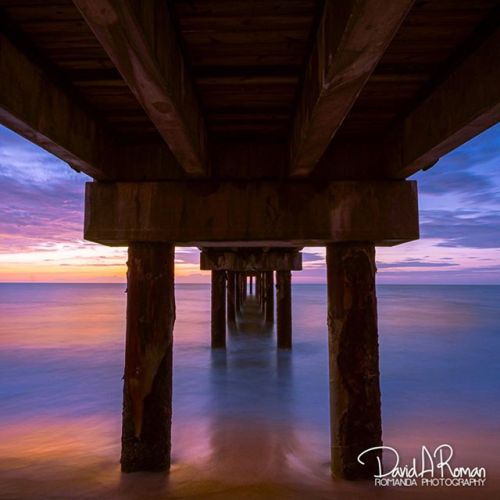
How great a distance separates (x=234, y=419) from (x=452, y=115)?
625 cm

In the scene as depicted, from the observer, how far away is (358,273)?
3932 mm

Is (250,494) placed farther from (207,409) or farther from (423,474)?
(207,409)

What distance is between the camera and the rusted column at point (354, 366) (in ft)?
12.6

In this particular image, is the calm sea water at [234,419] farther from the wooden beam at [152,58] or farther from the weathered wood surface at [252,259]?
the wooden beam at [152,58]

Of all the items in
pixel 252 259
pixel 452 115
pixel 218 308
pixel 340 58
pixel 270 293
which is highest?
pixel 452 115

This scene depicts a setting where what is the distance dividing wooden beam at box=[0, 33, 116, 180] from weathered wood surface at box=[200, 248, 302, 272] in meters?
7.60

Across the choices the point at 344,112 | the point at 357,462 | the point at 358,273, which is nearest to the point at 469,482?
the point at 357,462

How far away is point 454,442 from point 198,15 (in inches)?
289

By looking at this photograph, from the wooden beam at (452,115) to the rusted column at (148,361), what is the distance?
7.98 feet

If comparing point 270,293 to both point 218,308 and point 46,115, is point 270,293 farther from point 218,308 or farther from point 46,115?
point 46,115

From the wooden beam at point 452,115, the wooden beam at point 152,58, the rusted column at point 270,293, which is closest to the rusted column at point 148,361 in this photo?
the wooden beam at point 152,58

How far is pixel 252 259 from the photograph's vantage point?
1132 centimetres
